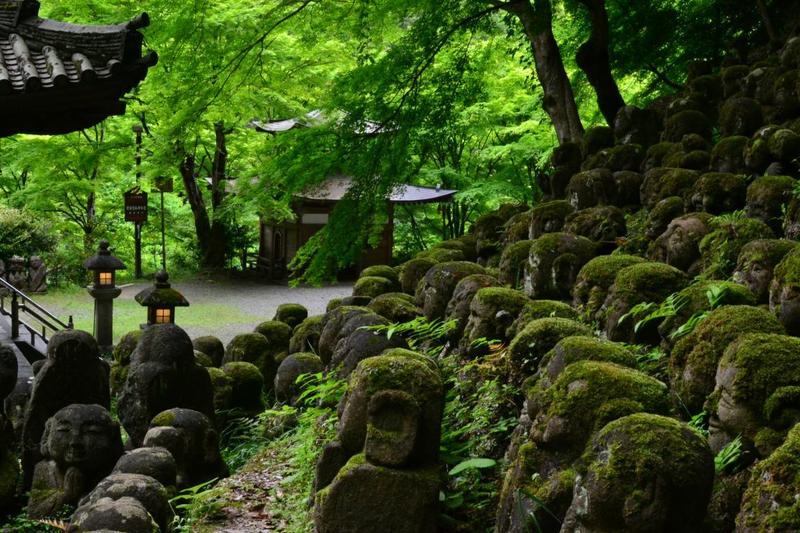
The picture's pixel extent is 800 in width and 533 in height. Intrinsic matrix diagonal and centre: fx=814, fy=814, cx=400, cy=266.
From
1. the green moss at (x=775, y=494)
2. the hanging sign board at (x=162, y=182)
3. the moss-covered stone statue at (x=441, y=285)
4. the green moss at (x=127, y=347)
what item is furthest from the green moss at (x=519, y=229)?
the hanging sign board at (x=162, y=182)

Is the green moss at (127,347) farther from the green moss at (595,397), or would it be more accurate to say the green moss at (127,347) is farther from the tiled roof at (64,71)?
the green moss at (595,397)

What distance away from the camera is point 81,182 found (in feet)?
80.3

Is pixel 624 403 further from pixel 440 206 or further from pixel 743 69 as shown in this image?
pixel 440 206

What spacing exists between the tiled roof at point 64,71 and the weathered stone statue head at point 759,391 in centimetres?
386

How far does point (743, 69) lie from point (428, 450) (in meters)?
8.23

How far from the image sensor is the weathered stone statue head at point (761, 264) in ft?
16.6

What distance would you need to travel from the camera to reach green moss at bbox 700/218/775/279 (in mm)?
5734

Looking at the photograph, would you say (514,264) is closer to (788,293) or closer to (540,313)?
(540,313)

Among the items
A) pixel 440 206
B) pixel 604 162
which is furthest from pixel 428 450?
pixel 440 206

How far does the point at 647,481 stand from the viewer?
3.19m

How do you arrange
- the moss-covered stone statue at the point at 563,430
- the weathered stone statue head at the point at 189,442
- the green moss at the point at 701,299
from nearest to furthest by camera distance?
the moss-covered stone statue at the point at 563,430, the green moss at the point at 701,299, the weathered stone statue head at the point at 189,442

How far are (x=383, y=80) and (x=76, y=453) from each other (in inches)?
215

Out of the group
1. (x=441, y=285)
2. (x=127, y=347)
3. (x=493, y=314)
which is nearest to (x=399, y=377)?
(x=493, y=314)

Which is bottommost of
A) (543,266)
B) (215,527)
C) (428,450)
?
(215,527)
